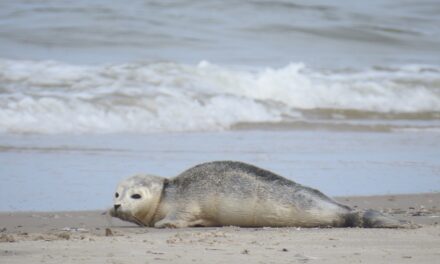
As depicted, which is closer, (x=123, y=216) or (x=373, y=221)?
(x=373, y=221)

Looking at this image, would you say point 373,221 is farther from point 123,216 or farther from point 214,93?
point 214,93

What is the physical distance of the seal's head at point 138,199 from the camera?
5660 mm

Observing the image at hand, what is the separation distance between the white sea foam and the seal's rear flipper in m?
5.69

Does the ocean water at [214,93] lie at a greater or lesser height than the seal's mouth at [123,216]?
greater

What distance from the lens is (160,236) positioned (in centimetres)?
505

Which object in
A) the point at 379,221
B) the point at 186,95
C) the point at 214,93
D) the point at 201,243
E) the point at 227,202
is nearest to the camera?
the point at 201,243

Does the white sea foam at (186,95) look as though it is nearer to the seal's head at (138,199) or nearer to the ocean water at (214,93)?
the ocean water at (214,93)

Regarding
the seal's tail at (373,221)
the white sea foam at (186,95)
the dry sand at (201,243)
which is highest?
the white sea foam at (186,95)

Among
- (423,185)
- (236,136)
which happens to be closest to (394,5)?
(236,136)

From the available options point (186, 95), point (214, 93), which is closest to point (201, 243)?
point (186, 95)

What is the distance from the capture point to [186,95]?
508 inches

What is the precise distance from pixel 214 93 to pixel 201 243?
8764 mm

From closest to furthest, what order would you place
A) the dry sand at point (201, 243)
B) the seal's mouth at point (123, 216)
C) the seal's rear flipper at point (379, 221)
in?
the dry sand at point (201, 243), the seal's rear flipper at point (379, 221), the seal's mouth at point (123, 216)

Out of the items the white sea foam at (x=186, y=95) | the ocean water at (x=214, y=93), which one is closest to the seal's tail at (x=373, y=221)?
the ocean water at (x=214, y=93)
